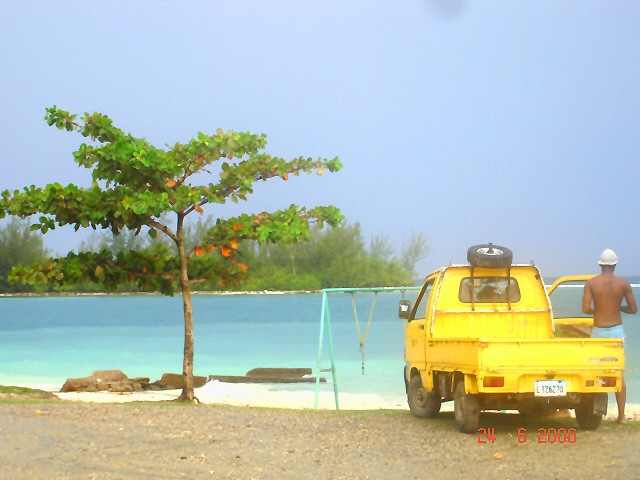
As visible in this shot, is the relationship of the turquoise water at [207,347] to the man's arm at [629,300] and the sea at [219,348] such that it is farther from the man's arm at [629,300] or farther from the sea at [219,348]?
the man's arm at [629,300]

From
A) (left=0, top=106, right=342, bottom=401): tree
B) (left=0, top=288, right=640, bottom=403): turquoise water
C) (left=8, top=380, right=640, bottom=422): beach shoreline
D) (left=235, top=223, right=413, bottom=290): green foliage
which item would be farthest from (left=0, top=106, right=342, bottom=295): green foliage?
(left=235, top=223, right=413, bottom=290): green foliage

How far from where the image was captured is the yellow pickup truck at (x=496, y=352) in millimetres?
11500

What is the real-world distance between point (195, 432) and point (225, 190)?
8001 millimetres

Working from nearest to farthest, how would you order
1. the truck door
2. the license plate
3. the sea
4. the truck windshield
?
the license plate < the truck door < the truck windshield < the sea

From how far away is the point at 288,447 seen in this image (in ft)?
36.3

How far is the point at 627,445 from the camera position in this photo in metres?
11.2

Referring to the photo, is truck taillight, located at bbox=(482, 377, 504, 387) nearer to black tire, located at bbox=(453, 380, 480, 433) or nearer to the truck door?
black tire, located at bbox=(453, 380, 480, 433)

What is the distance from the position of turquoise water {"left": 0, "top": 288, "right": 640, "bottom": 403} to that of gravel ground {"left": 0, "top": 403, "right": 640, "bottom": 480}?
Answer: 12676mm

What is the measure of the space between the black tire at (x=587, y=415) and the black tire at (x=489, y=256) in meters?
1.89

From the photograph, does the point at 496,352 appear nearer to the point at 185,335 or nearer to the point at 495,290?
the point at 495,290

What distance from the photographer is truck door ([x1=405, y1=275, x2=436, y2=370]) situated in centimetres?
1352

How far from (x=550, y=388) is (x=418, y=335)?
99.3 inches

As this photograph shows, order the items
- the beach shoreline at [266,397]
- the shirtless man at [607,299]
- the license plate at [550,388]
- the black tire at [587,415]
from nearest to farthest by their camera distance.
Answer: the license plate at [550,388] < the black tire at [587,415] < the shirtless man at [607,299] < the beach shoreline at [266,397]

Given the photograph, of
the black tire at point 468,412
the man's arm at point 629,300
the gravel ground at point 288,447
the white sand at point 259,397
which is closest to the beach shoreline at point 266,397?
the white sand at point 259,397
